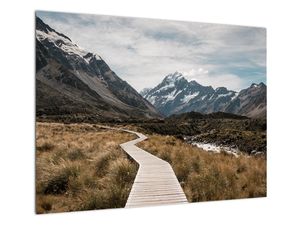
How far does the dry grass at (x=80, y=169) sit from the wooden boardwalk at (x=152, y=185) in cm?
11

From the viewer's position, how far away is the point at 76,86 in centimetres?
655

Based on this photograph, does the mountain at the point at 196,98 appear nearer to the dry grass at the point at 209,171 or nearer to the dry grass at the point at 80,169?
the dry grass at the point at 209,171

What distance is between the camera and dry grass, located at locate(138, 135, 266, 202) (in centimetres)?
704

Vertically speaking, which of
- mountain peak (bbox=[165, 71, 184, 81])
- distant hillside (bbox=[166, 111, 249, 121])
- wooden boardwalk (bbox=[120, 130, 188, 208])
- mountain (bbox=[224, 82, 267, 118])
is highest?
mountain peak (bbox=[165, 71, 184, 81])

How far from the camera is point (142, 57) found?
23.1 ft

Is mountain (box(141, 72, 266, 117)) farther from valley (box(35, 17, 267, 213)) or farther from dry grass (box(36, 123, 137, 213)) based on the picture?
dry grass (box(36, 123, 137, 213))

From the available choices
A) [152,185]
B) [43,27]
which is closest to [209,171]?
[152,185]

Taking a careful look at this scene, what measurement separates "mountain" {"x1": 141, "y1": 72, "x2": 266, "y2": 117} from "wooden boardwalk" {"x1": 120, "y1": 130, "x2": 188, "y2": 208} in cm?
59

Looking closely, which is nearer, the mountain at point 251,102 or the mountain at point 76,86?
the mountain at point 76,86

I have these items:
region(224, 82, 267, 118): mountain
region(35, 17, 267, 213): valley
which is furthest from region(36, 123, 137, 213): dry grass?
region(224, 82, 267, 118): mountain

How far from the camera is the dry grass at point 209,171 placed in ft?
23.1

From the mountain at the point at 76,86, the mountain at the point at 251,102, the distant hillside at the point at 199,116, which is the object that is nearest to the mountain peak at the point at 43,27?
the mountain at the point at 76,86

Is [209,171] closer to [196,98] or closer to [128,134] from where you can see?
[196,98]
